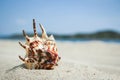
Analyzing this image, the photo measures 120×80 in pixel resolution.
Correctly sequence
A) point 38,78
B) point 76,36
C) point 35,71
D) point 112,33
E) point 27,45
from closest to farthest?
point 38,78 → point 35,71 → point 27,45 → point 112,33 → point 76,36

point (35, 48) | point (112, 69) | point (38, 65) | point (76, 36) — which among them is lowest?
point (76, 36)

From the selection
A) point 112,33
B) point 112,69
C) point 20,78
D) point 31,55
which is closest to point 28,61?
point 31,55

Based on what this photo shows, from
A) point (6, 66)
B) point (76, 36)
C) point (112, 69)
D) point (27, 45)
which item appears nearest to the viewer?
point (27, 45)

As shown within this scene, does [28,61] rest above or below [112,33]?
above

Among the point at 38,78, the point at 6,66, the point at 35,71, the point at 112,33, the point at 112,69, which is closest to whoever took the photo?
the point at 38,78

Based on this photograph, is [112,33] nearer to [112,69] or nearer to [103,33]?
[103,33]

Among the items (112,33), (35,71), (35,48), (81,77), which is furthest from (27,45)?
(112,33)

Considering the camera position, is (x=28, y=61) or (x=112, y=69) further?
(x=112, y=69)

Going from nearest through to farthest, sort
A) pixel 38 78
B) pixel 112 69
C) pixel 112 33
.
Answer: pixel 38 78, pixel 112 69, pixel 112 33

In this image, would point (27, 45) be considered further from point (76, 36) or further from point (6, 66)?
point (76, 36)
